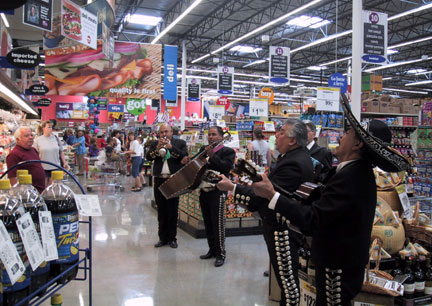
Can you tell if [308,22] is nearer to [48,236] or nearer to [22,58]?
[22,58]

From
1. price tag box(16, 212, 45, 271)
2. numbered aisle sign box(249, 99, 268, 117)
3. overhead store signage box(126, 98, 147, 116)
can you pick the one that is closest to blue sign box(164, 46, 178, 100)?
numbered aisle sign box(249, 99, 268, 117)

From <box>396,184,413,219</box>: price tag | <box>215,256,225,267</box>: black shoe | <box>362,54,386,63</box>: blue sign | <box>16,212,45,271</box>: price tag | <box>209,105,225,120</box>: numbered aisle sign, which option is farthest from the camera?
<box>209,105,225,120</box>: numbered aisle sign

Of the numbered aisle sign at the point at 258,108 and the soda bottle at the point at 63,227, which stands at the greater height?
the numbered aisle sign at the point at 258,108

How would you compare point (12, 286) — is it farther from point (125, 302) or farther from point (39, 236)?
point (125, 302)

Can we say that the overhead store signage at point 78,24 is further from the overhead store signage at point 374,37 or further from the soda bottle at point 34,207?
the soda bottle at point 34,207

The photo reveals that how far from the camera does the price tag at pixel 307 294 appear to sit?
261cm

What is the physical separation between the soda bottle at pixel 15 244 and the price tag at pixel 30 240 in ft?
0.09

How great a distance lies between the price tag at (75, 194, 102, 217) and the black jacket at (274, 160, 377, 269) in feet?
2.68

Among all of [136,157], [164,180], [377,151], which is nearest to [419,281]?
[377,151]

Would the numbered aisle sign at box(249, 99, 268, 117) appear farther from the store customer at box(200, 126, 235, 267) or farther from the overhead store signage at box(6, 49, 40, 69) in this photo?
the store customer at box(200, 126, 235, 267)

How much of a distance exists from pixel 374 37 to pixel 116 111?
19561 millimetres

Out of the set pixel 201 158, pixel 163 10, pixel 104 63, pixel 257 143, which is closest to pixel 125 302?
pixel 201 158

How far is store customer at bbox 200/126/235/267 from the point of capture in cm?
436

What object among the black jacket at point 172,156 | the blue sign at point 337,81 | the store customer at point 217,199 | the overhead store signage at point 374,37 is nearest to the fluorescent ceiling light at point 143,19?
the blue sign at point 337,81
